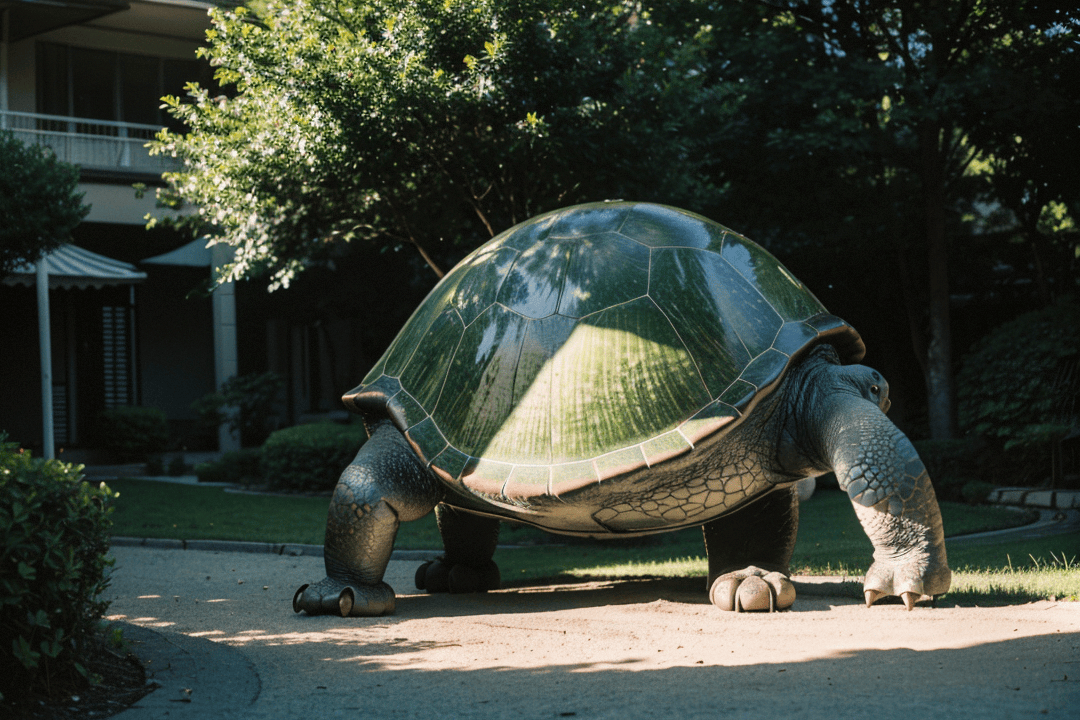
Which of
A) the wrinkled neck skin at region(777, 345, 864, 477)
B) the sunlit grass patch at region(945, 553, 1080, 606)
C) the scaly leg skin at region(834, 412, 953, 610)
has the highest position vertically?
the wrinkled neck skin at region(777, 345, 864, 477)

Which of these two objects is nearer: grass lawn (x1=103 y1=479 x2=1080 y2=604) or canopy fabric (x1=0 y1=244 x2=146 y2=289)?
grass lawn (x1=103 y1=479 x2=1080 y2=604)

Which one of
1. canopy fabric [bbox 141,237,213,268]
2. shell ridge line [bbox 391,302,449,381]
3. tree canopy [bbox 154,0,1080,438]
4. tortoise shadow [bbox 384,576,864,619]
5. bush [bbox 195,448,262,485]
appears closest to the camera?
tortoise shadow [bbox 384,576,864,619]

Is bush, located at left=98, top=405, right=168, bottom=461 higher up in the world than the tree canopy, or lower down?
lower down

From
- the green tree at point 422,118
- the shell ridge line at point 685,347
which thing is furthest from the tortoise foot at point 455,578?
the green tree at point 422,118

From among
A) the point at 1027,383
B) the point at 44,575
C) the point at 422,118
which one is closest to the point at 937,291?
the point at 1027,383

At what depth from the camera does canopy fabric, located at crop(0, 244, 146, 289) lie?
17.2 meters

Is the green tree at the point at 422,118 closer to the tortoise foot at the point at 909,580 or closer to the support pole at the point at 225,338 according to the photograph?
the tortoise foot at the point at 909,580

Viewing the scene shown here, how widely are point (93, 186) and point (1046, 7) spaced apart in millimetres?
17250

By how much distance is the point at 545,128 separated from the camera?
9.89 meters

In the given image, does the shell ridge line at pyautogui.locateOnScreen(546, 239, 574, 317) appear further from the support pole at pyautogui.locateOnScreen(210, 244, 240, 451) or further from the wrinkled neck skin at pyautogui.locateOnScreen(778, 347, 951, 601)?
the support pole at pyautogui.locateOnScreen(210, 244, 240, 451)

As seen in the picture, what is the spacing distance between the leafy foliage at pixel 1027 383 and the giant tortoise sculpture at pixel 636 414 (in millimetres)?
7778

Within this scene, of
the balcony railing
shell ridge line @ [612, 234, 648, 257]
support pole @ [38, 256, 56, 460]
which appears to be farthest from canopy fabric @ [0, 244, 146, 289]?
shell ridge line @ [612, 234, 648, 257]

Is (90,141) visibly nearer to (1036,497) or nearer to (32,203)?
(32,203)

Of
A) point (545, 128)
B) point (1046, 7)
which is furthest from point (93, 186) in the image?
point (1046, 7)
